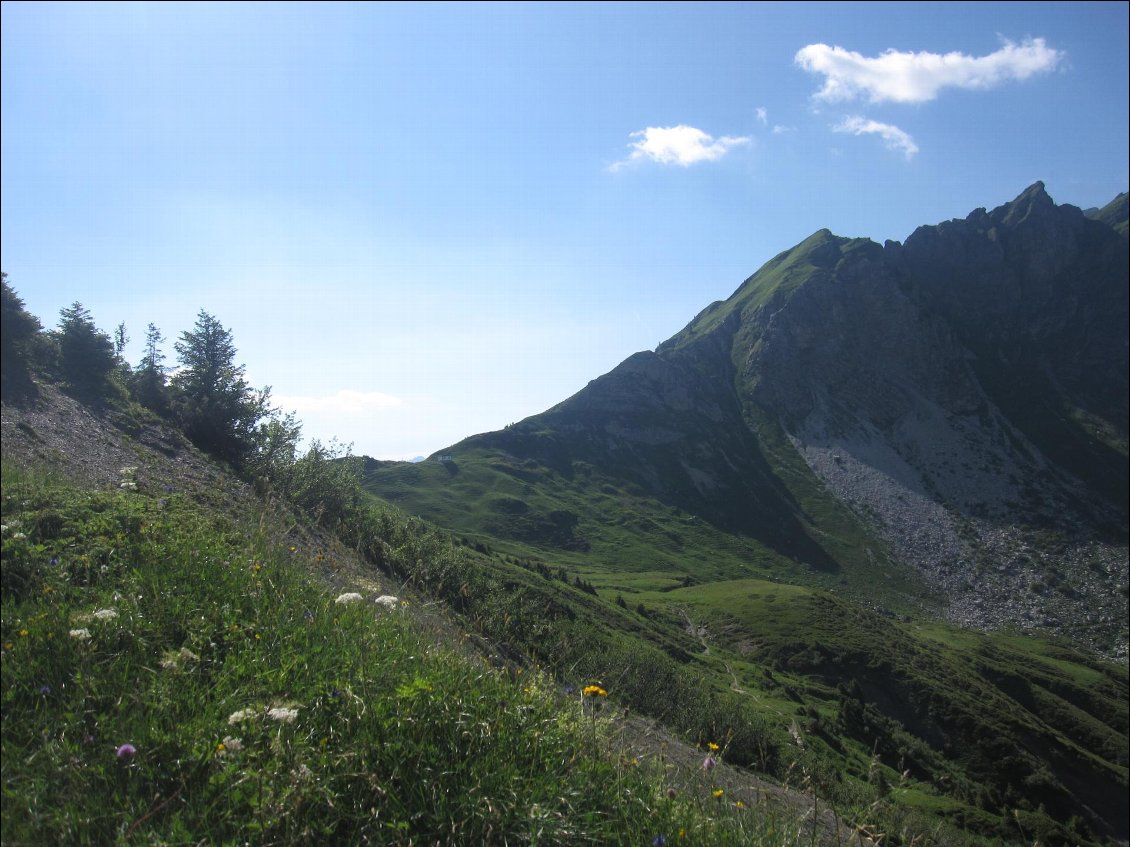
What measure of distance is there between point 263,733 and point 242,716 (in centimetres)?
19

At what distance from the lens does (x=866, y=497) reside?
16188 cm

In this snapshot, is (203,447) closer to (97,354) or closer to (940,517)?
(97,354)

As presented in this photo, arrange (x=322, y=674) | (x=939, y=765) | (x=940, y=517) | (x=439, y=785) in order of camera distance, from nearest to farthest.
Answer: (x=439, y=785) → (x=322, y=674) → (x=939, y=765) → (x=940, y=517)

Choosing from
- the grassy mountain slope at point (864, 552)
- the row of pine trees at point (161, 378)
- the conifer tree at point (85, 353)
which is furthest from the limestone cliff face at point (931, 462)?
the conifer tree at point (85, 353)

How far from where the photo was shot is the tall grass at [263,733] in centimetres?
374

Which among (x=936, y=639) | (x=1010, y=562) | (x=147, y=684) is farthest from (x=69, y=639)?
(x=1010, y=562)

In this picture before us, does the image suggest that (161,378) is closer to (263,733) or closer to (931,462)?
(263,733)

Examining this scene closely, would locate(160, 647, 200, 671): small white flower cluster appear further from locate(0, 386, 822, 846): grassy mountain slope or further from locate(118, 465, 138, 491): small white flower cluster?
locate(118, 465, 138, 491): small white flower cluster

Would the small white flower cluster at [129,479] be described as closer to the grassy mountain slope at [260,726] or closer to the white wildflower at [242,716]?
the grassy mountain slope at [260,726]

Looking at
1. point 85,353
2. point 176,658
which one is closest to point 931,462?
point 85,353

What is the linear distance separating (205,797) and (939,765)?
217 feet

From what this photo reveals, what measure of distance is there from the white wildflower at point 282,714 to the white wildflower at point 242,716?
9 cm

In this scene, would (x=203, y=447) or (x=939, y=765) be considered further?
(x=939, y=765)

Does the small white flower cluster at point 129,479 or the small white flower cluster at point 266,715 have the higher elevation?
the small white flower cluster at point 129,479
